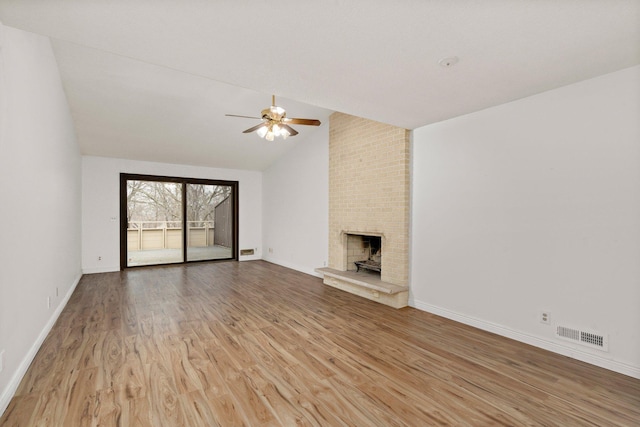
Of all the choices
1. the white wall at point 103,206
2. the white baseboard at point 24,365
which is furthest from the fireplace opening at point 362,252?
the white wall at point 103,206

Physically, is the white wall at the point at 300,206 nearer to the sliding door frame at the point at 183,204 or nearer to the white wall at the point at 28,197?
the sliding door frame at the point at 183,204

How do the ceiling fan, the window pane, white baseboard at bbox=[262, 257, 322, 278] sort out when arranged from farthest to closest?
the window pane, white baseboard at bbox=[262, 257, 322, 278], the ceiling fan

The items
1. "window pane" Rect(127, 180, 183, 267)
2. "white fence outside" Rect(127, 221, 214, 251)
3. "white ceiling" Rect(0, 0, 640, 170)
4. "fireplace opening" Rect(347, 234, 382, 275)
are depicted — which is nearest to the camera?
"white ceiling" Rect(0, 0, 640, 170)

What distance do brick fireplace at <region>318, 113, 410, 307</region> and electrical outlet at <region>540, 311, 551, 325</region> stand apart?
1.48 m

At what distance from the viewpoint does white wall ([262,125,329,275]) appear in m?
5.66

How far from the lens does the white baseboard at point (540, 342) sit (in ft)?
7.45

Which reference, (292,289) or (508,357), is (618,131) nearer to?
(508,357)

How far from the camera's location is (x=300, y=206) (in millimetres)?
6289

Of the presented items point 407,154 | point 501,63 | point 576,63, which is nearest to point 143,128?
point 407,154

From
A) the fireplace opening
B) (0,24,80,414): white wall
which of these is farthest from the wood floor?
the fireplace opening

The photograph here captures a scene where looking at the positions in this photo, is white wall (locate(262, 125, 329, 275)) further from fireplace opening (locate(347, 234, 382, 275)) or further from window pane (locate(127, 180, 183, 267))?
window pane (locate(127, 180, 183, 267))

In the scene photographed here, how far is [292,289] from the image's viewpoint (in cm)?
475

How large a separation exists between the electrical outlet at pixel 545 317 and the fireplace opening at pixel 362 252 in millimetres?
2397

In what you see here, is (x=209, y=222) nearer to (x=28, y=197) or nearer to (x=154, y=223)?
(x=154, y=223)
